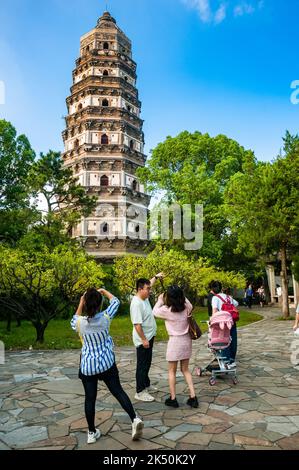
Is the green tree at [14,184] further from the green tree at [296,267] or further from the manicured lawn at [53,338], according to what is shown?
the green tree at [296,267]

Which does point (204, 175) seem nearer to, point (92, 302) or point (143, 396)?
point (143, 396)

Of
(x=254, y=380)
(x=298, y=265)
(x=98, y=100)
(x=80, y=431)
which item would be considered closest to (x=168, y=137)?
(x=98, y=100)

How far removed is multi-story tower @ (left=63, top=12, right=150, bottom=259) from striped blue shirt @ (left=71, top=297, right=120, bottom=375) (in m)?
25.1

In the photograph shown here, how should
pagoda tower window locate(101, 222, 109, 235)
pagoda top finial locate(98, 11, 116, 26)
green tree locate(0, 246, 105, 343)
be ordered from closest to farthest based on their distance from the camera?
green tree locate(0, 246, 105, 343), pagoda tower window locate(101, 222, 109, 235), pagoda top finial locate(98, 11, 116, 26)

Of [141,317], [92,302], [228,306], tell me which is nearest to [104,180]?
[228,306]

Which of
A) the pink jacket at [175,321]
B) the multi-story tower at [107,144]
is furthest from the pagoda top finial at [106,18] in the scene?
the pink jacket at [175,321]

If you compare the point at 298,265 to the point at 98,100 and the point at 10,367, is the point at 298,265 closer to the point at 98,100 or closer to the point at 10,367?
the point at 10,367

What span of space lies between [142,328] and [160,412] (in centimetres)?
122

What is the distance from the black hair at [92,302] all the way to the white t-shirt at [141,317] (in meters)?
1.29

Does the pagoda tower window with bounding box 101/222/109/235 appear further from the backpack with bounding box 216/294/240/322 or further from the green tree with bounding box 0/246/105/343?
the backpack with bounding box 216/294/240/322

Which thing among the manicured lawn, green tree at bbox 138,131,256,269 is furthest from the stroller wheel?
green tree at bbox 138,131,256,269

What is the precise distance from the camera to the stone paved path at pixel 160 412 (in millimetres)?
4184

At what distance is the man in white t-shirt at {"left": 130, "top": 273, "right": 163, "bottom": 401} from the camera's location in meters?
5.34
